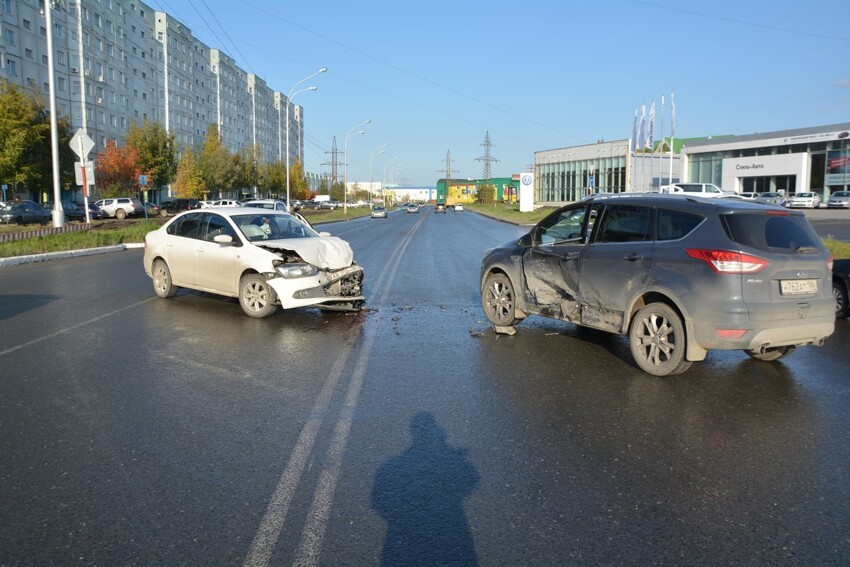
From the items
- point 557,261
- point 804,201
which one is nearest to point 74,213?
point 557,261

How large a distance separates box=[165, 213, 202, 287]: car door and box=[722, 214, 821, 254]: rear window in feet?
27.5

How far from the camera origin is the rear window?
6.60 meters

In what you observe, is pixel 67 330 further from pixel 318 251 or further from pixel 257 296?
pixel 318 251

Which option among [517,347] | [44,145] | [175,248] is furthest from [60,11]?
[517,347]

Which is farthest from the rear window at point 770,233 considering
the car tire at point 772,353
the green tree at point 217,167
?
the green tree at point 217,167

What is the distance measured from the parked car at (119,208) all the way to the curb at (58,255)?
29.5 metres

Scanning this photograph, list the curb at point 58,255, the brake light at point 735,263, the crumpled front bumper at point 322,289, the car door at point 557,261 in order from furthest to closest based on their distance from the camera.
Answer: the curb at point 58,255 < the crumpled front bumper at point 322,289 < the car door at point 557,261 < the brake light at point 735,263

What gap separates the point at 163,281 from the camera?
41.1ft

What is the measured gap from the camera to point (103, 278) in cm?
1593

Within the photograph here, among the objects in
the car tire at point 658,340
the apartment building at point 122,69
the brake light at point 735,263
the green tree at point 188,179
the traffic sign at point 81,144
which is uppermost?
the apartment building at point 122,69

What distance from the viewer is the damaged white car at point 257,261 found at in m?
10.4

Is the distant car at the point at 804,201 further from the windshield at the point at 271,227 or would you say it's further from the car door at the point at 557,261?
the car door at the point at 557,261

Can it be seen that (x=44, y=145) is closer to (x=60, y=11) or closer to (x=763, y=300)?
(x=60, y=11)

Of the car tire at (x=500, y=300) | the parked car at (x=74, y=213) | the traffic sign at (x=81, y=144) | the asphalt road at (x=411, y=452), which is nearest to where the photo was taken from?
the asphalt road at (x=411, y=452)
